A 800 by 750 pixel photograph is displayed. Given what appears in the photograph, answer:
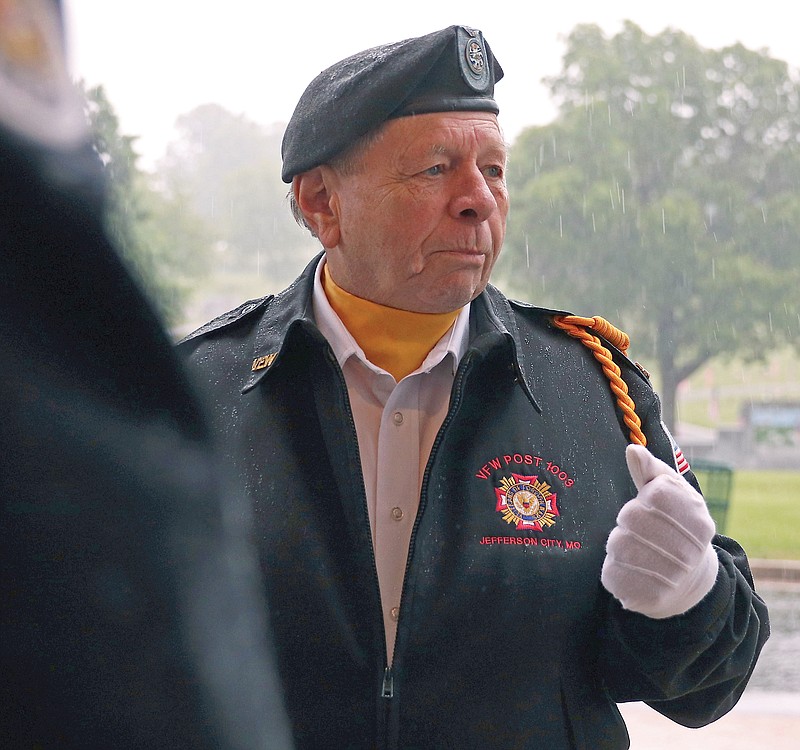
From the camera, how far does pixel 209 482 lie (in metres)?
0.20

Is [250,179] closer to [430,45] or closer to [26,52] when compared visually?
[430,45]

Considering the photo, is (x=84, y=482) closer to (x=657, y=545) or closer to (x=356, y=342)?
(x=657, y=545)

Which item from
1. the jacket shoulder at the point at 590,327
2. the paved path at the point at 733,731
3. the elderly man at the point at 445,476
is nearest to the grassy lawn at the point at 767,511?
the paved path at the point at 733,731

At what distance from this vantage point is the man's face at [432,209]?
115cm

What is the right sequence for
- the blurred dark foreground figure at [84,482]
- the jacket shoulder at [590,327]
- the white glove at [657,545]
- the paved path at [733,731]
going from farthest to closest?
the paved path at [733,731] < the jacket shoulder at [590,327] < the white glove at [657,545] < the blurred dark foreground figure at [84,482]

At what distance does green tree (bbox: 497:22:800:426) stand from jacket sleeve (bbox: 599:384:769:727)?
4.49 m

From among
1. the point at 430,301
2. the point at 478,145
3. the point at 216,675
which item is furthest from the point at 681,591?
the point at 216,675

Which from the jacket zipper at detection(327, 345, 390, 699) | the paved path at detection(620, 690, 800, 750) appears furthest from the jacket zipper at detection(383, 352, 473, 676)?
the paved path at detection(620, 690, 800, 750)

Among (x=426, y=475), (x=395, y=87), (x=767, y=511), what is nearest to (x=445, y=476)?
(x=426, y=475)

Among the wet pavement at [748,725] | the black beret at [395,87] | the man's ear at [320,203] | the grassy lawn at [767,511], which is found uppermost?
the black beret at [395,87]

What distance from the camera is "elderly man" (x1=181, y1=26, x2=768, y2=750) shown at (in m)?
1.04

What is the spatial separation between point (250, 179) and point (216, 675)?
593 centimetres

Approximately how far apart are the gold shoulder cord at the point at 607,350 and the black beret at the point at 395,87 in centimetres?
25

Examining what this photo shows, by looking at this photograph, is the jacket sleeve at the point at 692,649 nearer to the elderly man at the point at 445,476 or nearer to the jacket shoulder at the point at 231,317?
the elderly man at the point at 445,476
